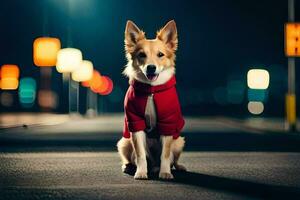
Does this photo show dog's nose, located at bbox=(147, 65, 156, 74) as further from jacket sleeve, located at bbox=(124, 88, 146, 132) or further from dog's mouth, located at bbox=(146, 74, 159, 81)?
jacket sleeve, located at bbox=(124, 88, 146, 132)

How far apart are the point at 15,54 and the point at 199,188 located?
79167mm

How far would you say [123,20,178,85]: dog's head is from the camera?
10.8 meters

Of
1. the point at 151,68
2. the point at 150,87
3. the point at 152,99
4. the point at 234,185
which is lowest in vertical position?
the point at 234,185

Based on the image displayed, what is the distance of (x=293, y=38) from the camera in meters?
26.7

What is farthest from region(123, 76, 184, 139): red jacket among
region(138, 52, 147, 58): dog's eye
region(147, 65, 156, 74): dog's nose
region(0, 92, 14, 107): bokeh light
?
region(0, 92, 14, 107): bokeh light

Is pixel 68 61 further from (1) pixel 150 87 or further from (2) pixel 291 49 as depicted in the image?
(1) pixel 150 87

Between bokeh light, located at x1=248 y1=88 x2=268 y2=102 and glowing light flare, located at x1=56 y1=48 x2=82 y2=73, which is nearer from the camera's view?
Result: glowing light flare, located at x1=56 y1=48 x2=82 y2=73

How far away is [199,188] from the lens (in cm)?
997

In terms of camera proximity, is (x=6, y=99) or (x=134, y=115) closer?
(x=134, y=115)

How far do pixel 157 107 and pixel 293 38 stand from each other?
16.8 meters

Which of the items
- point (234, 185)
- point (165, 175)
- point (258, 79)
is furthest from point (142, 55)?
point (258, 79)

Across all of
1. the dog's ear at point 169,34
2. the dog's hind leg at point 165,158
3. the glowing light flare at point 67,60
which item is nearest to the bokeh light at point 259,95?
the glowing light flare at point 67,60

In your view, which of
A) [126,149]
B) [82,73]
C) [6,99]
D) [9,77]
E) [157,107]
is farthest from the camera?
[6,99]

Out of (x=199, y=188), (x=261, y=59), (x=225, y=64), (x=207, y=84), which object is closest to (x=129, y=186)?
(x=199, y=188)
